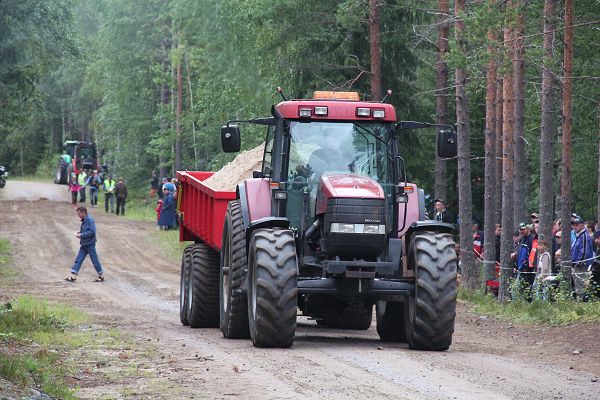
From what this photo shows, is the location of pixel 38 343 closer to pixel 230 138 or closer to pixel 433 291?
pixel 230 138

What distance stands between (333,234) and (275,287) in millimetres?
846

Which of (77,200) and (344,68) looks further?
(77,200)

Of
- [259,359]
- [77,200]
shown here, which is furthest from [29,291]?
[77,200]

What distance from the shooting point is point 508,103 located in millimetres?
28266

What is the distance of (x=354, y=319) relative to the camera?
16.5 m

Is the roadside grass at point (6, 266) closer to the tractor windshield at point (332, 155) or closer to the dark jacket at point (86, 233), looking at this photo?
the dark jacket at point (86, 233)

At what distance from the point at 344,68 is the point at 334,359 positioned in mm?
20719

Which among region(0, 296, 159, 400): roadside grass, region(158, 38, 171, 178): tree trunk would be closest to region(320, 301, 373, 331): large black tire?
region(0, 296, 159, 400): roadside grass

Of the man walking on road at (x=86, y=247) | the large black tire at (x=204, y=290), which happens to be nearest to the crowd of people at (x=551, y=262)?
the large black tire at (x=204, y=290)

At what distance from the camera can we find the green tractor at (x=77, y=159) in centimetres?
6712

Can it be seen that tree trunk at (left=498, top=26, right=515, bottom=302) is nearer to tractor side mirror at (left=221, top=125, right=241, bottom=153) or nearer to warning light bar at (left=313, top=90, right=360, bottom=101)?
warning light bar at (left=313, top=90, right=360, bottom=101)

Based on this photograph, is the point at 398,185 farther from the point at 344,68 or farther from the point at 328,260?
the point at 344,68

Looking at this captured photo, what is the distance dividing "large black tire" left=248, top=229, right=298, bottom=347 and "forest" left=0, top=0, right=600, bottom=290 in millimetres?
9320

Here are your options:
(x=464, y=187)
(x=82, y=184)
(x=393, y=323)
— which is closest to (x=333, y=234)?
(x=393, y=323)
